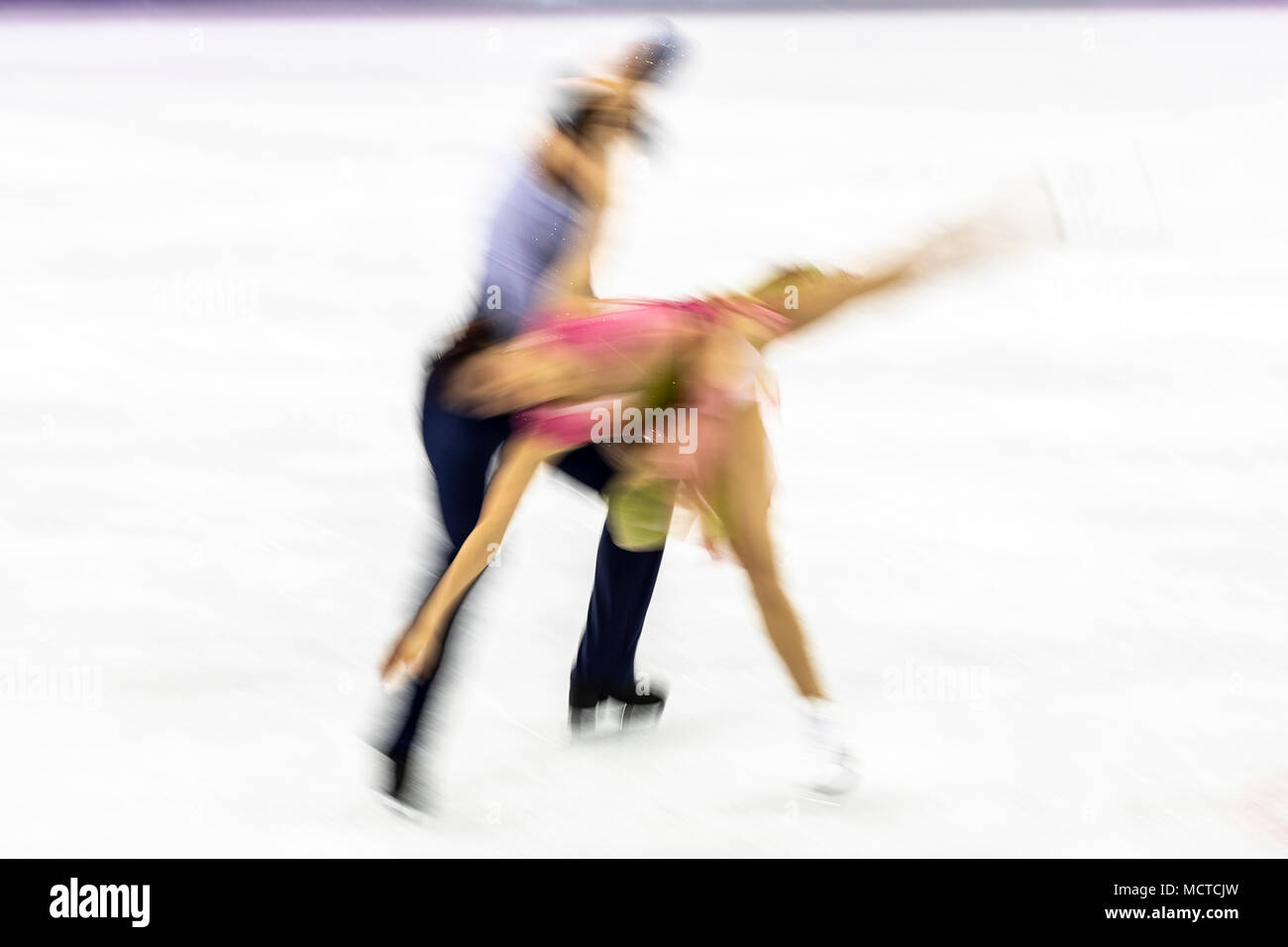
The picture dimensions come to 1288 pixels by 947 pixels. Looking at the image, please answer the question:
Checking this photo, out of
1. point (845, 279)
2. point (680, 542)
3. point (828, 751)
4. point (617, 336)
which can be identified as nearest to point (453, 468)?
point (617, 336)

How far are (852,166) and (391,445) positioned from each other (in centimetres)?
455

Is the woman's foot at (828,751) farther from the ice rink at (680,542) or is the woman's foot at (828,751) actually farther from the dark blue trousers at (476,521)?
the dark blue trousers at (476,521)

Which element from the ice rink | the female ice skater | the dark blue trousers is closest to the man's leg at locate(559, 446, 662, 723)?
the dark blue trousers

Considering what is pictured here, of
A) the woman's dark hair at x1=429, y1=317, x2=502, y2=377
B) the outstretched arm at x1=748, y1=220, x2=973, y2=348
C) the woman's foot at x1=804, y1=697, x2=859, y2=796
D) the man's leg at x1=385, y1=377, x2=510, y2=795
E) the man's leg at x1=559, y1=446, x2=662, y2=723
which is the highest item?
the outstretched arm at x1=748, y1=220, x2=973, y2=348

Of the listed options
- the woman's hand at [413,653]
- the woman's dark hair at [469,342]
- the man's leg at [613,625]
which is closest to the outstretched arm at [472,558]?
the woman's hand at [413,653]

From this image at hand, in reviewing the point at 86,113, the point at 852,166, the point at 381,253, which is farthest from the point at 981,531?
the point at 86,113

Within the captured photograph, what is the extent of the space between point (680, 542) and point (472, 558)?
1.65m

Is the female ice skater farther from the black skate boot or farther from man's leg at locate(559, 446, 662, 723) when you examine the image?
the black skate boot

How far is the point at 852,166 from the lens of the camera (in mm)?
8766

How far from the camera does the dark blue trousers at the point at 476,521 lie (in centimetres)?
265

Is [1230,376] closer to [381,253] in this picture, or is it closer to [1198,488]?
[1198,488]

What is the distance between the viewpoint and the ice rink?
2.83 m

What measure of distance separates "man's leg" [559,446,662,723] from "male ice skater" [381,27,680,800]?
199 mm

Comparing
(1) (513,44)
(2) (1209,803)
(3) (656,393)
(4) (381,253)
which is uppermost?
(1) (513,44)
